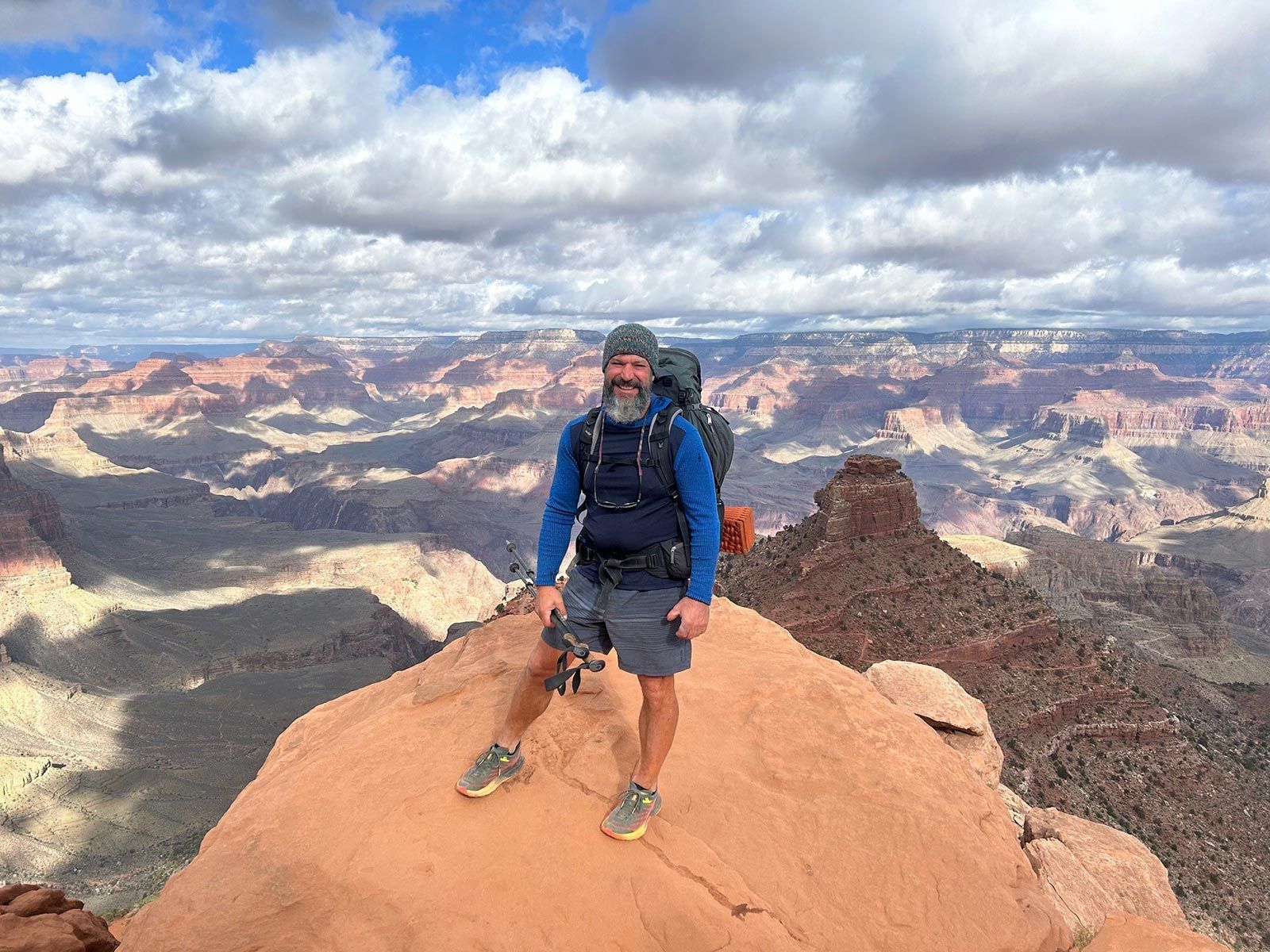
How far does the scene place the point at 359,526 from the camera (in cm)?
17975

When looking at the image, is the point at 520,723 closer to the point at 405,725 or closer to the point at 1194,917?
the point at 405,725

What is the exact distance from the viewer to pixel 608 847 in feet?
17.3

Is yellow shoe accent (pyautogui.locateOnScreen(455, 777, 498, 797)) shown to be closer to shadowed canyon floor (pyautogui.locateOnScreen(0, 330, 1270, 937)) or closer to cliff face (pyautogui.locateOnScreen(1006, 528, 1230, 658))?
shadowed canyon floor (pyautogui.locateOnScreen(0, 330, 1270, 937))

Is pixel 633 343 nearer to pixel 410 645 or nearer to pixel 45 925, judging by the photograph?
pixel 45 925

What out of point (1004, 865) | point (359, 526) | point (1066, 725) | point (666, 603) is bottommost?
point (359, 526)

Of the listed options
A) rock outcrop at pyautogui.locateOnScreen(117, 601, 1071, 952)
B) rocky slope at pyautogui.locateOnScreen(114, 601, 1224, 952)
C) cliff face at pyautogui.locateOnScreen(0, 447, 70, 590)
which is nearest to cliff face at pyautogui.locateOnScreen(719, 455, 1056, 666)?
rocky slope at pyautogui.locateOnScreen(114, 601, 1224, 952)

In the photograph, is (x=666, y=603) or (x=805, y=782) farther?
(x=805, y=782)

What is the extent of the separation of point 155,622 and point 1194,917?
10237cm

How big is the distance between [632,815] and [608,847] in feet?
0.96

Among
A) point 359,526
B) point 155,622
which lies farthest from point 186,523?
point 155,622

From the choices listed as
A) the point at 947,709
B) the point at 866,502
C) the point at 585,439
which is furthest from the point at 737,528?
the point at 866,502

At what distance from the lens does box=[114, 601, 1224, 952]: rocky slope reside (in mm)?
4742

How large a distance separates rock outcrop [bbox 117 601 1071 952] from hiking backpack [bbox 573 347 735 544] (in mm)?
2509

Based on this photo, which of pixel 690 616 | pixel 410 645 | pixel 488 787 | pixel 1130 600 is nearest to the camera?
pixel 690 616
